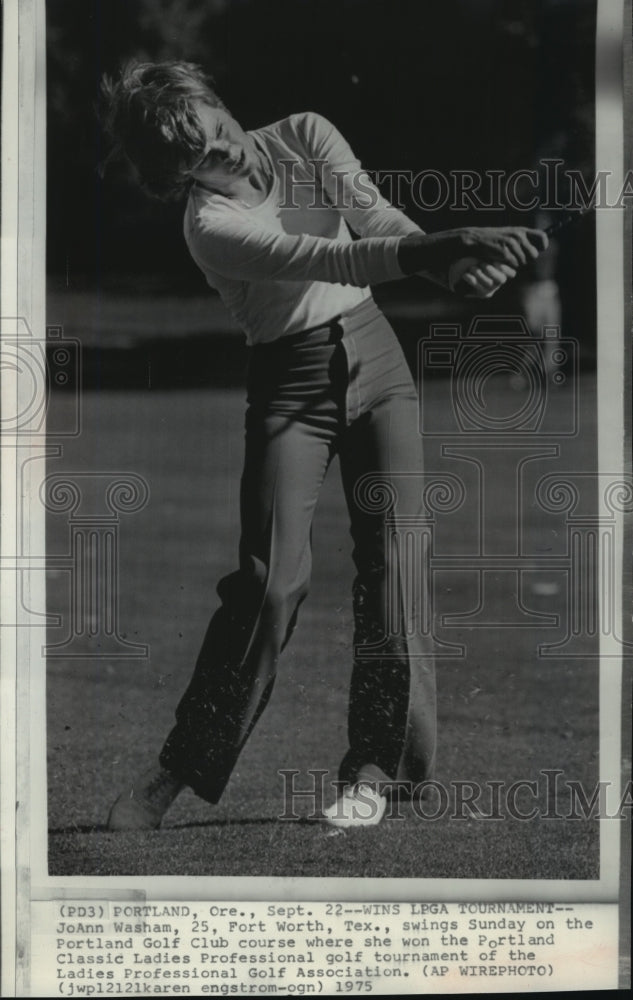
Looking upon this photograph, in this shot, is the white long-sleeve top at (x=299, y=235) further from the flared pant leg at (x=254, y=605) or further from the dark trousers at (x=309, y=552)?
the flared pant leg at (x=254, y=605)

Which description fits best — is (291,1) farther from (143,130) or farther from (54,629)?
(54,629)

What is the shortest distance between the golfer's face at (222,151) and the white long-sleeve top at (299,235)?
0.04 meters

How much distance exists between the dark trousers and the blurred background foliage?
0.41 m

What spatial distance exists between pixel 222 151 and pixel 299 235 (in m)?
0.31

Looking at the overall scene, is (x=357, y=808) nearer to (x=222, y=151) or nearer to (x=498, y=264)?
(x=498, y=264)

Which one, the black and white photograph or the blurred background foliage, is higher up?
the blurred background foliage

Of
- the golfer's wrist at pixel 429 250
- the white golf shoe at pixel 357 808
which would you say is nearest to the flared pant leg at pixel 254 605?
the white golf shoe at pixel 357 808

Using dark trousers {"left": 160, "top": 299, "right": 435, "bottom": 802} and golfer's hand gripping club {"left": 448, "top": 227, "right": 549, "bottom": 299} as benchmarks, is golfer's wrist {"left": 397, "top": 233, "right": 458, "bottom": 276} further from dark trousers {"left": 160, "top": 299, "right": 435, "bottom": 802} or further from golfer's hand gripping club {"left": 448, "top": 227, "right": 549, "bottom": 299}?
dark trousers {"left": 160, "top": 299, "right": 435, "bottom": 802}

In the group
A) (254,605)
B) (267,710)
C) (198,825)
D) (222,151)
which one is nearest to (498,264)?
(222,151)

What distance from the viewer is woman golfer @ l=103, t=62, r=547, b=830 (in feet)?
10.8

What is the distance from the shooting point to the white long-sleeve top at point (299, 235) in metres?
3.27

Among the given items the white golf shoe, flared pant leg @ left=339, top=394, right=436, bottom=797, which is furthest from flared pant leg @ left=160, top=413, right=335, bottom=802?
the white golf shoe

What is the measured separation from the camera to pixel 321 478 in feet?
10.9

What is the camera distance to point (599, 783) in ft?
10.9
